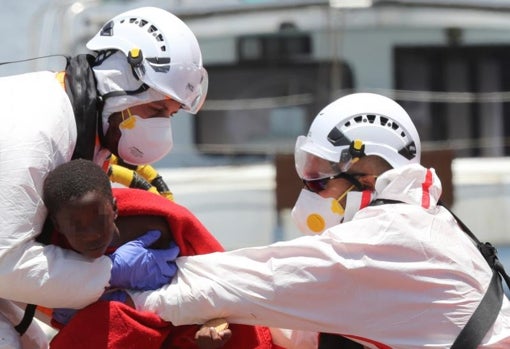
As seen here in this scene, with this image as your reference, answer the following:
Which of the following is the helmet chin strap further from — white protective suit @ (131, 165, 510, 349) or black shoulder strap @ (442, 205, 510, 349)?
black shoulder strap @ (442, 205, 510, 349)

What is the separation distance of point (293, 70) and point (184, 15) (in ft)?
2.68

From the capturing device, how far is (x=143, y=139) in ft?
10.0

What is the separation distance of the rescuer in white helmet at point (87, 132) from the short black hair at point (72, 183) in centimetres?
3

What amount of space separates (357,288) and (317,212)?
1.34 ft

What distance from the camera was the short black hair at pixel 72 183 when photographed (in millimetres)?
2611

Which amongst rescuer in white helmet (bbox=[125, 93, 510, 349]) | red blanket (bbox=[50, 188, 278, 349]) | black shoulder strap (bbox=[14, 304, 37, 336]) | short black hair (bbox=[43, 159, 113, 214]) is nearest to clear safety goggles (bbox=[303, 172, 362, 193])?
rescuer in white helmet (bbox=[125, 93, 510, 349])

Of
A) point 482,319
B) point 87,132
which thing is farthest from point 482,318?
point 87,132

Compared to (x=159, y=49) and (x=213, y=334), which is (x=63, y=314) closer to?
(x=213, y=334)

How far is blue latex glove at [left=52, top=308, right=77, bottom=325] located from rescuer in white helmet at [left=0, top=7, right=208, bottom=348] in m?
0.08

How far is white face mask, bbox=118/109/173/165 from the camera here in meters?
3.04

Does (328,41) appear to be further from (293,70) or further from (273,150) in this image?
(273,150)

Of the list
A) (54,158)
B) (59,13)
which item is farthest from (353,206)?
(59,13)

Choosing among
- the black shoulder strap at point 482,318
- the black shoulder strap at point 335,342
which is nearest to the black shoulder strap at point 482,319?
the black shoulder strap at point 482,318

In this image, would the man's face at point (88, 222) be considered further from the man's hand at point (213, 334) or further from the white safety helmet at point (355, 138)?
the white safety helmet at point (355, 138)
